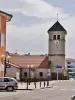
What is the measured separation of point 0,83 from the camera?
44.2 metres

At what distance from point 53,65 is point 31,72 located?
7.52m

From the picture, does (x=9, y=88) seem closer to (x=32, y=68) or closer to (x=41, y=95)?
(x=41, y=95)

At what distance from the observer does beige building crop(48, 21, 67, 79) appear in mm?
120375

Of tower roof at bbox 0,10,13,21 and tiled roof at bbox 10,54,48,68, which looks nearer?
tower roof at bbox 0,10,13,21

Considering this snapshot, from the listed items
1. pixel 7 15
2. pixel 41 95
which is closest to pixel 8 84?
pixel 41 95

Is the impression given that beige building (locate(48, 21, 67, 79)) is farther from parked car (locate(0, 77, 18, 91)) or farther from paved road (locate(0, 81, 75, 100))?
paved road (locate(0, 81, 75, 100))

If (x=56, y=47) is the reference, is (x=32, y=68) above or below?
below

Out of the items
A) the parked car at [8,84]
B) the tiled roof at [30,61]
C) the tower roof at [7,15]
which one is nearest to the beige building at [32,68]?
the tiled roof at [30,61]

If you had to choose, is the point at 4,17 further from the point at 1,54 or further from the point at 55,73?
the point at 55,73

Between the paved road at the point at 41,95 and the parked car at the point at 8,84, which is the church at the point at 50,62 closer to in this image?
the parked car at the point at 8,84

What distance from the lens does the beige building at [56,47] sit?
12038cm

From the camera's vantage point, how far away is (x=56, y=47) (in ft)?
401

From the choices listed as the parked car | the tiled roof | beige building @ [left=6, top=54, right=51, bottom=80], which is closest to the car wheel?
the parked car

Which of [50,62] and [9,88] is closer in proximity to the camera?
[9,88]
